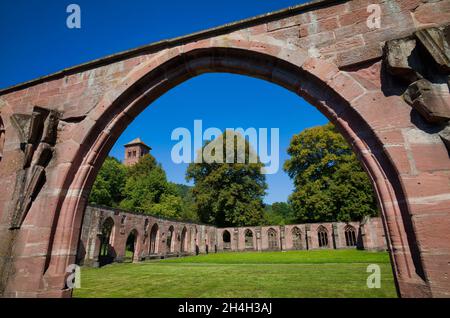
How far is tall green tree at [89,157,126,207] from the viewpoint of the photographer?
30.7 m

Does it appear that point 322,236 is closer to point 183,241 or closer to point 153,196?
point 183,241

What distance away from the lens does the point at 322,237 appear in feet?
94.9

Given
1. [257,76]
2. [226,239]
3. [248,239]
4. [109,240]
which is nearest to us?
[257,76]

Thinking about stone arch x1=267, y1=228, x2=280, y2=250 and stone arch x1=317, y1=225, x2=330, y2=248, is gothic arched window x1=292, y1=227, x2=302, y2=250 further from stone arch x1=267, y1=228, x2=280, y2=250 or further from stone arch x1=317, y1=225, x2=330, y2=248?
stone arch x1=317, y1=225, x2=330, y2=248

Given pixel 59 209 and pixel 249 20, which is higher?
pixel 249 20

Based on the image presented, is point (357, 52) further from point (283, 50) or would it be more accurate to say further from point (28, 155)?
point (28, 155)

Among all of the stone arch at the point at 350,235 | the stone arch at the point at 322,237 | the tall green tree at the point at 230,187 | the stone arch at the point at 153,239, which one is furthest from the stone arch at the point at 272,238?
the stone arch at the point at 153,239

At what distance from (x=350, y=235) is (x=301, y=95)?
1124 inches

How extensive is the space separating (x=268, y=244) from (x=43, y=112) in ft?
103

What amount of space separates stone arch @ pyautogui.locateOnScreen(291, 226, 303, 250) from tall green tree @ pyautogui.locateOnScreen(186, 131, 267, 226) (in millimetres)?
4105

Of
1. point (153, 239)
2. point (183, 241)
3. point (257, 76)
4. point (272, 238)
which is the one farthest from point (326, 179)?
point (257, 76)

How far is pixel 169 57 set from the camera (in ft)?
11.4

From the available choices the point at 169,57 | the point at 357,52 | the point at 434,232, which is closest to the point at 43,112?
the point at 169,57

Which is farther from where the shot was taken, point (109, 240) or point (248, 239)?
point (248, 239)
